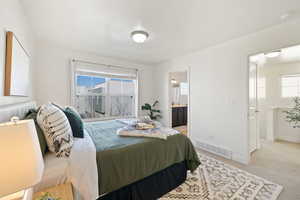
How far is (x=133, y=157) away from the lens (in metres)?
1.46

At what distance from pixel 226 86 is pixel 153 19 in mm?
1942

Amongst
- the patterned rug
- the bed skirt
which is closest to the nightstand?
the bed skirt

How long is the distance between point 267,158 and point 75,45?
180 inches

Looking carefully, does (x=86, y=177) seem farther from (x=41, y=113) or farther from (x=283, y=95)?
(x=283, y=95)

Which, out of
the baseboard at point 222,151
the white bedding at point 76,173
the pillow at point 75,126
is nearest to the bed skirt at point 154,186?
the white bedding at point 76,173

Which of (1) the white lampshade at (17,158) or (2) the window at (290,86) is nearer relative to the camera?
(1) the white lampshade at (17,158)

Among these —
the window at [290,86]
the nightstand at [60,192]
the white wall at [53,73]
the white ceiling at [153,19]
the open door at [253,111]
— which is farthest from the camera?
the window at [290,86]

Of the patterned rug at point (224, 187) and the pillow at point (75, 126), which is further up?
the pillow at point (75, 126)

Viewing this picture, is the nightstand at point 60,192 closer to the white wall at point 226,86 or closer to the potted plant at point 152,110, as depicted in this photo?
the white wall at point 226,86

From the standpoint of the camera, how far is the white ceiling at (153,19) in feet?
5.54

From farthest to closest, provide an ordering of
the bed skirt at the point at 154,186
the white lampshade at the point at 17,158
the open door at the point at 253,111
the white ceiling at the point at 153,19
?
the open door at the point at 253,111 → the white ceiling at the point at 153,19 → the bed skirt at the point at 154,186 → the white lampshade at the point at 17,158

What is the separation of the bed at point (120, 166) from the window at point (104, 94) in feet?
6.36

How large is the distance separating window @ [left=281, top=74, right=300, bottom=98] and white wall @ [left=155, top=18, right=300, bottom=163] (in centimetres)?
255

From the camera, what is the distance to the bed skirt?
1.45 m
